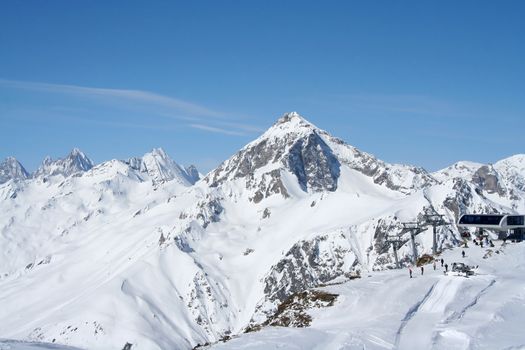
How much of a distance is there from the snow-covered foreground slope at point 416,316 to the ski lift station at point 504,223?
2373 centimetres

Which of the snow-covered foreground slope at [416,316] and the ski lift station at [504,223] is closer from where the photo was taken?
the snow-covered foreground slope at [416,316]

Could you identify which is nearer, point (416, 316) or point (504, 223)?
point (416, 316)

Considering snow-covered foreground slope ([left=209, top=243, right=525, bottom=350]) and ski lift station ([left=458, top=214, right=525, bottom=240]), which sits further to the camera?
ski lift station ([left=458, top=214, right=525, bottom=240])

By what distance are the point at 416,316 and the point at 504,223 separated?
48561 millimetres

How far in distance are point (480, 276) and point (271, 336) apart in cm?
2816

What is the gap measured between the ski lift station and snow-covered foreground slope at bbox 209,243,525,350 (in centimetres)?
2373

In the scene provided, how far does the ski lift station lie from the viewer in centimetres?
8744

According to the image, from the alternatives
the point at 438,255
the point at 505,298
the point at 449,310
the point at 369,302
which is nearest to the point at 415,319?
the point at 449,310

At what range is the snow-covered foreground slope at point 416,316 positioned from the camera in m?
38.2

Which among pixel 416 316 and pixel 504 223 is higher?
pixel 504 223

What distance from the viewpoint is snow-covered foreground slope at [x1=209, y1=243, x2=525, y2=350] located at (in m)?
38.2

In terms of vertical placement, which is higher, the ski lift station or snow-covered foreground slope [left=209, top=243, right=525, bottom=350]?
the ski lift station

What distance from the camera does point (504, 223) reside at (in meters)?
87.6

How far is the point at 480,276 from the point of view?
59.2m
